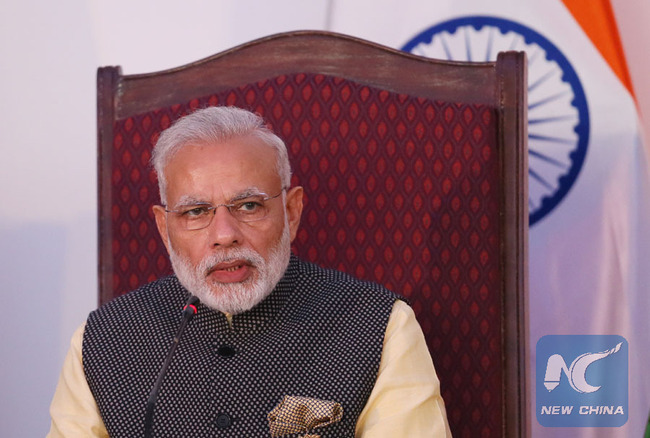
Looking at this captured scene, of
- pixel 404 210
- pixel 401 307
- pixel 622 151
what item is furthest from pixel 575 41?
pixel 401 307

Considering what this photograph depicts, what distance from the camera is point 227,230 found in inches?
89.0

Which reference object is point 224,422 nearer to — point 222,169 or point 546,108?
point 222,169

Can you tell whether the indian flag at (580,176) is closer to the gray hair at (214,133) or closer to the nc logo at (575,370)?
the nc logo at (575,370)

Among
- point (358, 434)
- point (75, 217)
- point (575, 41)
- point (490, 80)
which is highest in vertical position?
point (575, 41)

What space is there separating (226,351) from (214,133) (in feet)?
1.78

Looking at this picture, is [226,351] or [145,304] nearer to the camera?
[226,351]

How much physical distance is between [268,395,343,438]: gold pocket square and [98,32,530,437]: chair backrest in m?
0.54

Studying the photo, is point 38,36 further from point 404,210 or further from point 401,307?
point 401,307

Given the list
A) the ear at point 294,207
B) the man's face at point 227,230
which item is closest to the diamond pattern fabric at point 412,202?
the ear at point 294,207

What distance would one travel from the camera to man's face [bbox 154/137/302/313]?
2.29 metres

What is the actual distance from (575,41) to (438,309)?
1.17m

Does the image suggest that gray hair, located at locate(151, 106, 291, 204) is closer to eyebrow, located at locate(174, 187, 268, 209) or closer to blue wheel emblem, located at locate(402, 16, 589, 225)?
eyebrow, located at locate(174, 187, 268, 209)

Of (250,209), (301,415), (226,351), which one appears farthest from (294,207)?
(301,415)

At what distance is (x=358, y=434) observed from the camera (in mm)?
2258
